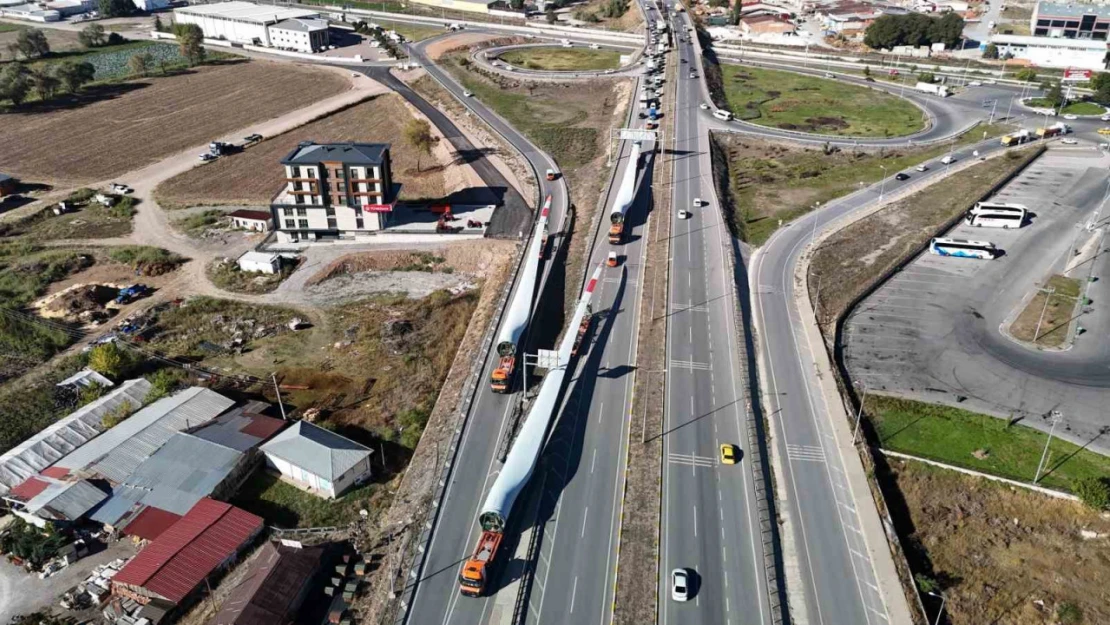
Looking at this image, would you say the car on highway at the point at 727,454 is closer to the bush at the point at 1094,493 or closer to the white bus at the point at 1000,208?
the bush at the point at 1094,493

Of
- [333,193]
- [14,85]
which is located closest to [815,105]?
[333,193]

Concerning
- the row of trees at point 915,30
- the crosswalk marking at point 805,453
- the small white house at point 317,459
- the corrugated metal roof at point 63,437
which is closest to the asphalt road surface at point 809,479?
the crosswalk marking at point 805,453

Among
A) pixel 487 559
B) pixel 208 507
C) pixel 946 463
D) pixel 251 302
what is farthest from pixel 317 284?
pixel 946 463

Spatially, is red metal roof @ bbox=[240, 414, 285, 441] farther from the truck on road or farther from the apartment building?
the truck on road

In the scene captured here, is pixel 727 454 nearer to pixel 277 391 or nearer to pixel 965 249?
pixel 277 391

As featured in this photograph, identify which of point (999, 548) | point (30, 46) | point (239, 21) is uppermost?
point (239, 21)

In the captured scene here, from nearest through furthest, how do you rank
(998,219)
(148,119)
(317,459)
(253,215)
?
(317,459) → (998,219) → (253,215) → (148,119)

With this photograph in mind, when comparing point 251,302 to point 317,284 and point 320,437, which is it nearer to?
point 317,284
